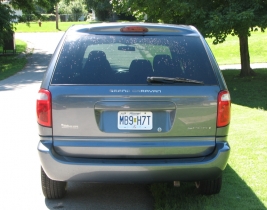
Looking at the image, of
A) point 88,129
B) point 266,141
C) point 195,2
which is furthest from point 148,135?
point 195,2

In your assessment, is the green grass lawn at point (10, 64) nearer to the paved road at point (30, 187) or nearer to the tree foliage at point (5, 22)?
the tree foliage at point (5, 22)

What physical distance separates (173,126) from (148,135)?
9.4 inches

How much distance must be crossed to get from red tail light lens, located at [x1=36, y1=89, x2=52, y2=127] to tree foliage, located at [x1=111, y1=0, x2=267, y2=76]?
9356 mm

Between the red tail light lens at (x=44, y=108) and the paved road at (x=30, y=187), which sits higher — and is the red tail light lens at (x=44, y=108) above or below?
above

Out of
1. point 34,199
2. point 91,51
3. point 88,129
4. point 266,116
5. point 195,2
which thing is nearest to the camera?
point 88,129

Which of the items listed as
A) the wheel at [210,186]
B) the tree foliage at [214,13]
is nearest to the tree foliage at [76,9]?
the tree foliage at [214,13]

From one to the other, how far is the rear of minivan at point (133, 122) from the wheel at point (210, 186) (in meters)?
0.53

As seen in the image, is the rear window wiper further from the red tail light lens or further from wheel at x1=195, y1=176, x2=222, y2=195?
wheel at x1=195, y1=176, x2=222, y2=195

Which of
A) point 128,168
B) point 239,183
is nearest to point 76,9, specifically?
point 239,183

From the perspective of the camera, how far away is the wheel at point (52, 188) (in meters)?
5.05

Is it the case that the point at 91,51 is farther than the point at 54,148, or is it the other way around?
the point at 91,51

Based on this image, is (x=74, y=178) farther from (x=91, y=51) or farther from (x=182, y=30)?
(x=182, y=30)

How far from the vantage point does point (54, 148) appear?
452 cm

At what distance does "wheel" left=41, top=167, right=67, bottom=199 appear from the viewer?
505cm
